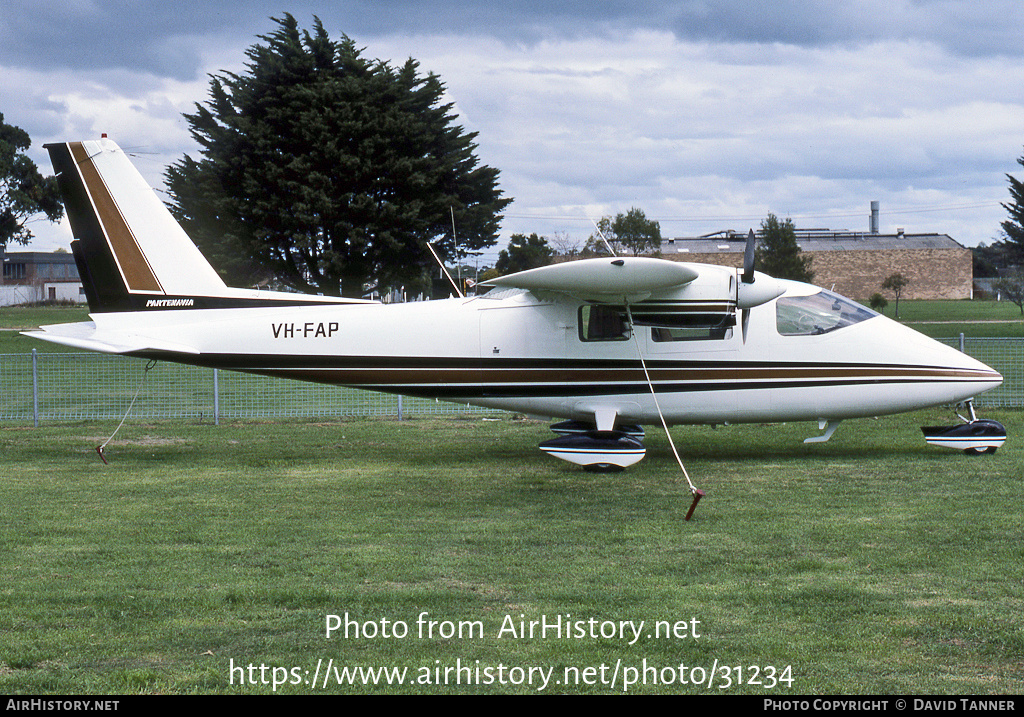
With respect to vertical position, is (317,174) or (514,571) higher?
(317,174)

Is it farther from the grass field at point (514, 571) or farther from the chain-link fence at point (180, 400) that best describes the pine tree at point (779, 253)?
the grass field at point (514, 571)

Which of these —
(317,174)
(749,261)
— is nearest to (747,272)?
(749,261)

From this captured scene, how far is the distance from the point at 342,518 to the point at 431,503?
3.63ft

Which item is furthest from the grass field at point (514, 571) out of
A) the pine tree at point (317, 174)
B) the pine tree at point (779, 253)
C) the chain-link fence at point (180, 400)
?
the pine tree at point (779, 253)

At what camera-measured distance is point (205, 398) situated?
21562 millimetres

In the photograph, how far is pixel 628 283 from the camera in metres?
11.1

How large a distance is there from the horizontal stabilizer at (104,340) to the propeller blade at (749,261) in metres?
7.34

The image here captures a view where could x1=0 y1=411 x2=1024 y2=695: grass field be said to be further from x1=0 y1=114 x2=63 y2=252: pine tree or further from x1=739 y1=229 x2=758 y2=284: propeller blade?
→ x1=0 y1=114 x2=63 y2=252: pine tree

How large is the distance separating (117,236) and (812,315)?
955 centimetres

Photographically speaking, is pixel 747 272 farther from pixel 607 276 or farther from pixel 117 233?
pixel 117 233

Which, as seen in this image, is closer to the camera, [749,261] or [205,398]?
[749,261]

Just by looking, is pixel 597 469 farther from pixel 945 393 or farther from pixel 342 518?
pixel 945 393

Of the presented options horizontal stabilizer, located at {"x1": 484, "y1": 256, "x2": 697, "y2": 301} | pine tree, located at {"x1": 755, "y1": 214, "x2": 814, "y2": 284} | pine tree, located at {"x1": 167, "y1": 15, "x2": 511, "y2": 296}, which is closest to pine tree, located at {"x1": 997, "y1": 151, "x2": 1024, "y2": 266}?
pine tree, located at {"x1": 755, "y1": 214, "x2": 814, "y2": 284}

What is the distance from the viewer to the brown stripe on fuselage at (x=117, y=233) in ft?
42.4
